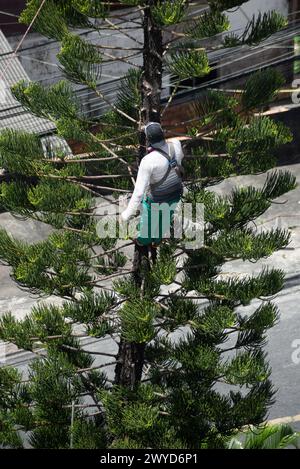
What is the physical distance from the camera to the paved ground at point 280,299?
45.1ft

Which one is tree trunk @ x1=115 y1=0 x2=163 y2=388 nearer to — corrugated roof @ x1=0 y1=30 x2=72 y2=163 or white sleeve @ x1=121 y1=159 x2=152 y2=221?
white sleeve @ x1=121 y1=159 x2=152 y2=221

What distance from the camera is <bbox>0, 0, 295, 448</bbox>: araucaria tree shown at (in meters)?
8.36

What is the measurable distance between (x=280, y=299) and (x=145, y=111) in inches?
316

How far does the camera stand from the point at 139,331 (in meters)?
7.89

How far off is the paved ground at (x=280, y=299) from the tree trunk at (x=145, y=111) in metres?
4.38

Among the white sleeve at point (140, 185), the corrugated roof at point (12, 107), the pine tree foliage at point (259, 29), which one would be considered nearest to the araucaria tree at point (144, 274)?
the pine tree foliage at point (259, 29)

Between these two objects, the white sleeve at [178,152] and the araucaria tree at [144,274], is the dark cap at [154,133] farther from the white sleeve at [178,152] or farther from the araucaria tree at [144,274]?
the araucaria tree at [144,274]

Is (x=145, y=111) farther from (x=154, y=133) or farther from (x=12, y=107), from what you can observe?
(x=12, y=107)

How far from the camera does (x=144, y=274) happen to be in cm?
859

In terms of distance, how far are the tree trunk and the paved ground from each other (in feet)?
14.4

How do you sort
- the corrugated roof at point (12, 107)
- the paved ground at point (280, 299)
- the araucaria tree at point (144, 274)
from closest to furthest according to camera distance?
the araucaria tree at point (144, 274)
the paved ground at point (280, 299)
the corrugated roof at point (12, 107)

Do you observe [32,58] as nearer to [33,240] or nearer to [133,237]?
[33,240]

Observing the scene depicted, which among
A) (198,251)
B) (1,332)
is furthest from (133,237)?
(1,332)

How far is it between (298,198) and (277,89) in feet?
32.7
